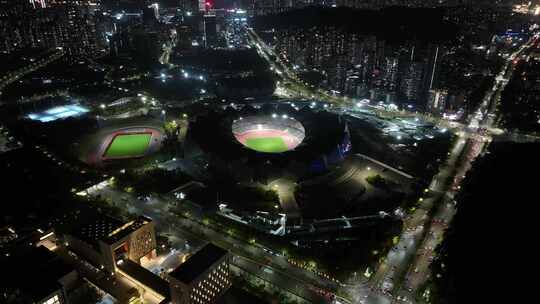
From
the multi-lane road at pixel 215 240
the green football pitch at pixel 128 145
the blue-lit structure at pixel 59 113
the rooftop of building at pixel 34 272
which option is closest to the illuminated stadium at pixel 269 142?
the green football pitch at pixel 128 145

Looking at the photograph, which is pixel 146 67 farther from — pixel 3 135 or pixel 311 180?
pixel 311 180

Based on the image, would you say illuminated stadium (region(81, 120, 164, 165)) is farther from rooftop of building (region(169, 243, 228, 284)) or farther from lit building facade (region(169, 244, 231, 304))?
lit building facade (region(169, 244, 231, 304))

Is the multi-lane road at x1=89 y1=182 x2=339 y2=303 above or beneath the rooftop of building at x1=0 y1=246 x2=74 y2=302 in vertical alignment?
beneath

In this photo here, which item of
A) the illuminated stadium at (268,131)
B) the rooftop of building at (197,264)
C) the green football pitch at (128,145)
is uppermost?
the rooftop of building at (197,264)

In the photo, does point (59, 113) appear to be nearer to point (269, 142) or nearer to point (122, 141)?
point (122, 141)

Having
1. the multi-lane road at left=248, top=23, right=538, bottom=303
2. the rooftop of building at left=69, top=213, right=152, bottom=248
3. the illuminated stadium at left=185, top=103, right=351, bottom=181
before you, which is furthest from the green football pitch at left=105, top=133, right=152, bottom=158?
the multi-lane road at left=248, top=23, right=538, bottom=303

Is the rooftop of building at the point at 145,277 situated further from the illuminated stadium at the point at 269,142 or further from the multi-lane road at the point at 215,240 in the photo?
the illuminated stadium at the point at 269,142
